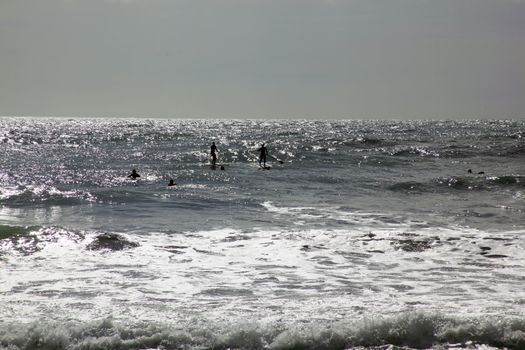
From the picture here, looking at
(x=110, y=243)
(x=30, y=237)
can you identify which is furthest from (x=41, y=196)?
(x=110, y=243)

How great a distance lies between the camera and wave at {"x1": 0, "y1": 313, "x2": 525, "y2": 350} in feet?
29.1

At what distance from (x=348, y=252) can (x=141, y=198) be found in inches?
632

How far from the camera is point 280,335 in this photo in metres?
9.02

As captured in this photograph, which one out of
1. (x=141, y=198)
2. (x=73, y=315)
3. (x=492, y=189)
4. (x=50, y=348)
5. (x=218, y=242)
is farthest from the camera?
(x=492, y=189)

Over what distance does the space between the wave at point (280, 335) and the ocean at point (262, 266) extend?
0.02 m

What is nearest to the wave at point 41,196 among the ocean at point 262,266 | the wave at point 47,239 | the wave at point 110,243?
the ocean at point 262,266

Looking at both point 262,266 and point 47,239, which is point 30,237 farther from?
point 262,266

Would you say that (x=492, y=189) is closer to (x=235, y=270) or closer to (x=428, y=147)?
(x=235, y=270)

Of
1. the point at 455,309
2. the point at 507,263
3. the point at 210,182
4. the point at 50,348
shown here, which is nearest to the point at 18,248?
the point at 50,348

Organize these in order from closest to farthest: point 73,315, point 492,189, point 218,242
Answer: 1. point 73,315
2. point 218,242
3. point 492,189

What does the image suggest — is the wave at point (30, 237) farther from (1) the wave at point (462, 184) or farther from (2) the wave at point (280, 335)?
(1) the wave at point (462, 184)

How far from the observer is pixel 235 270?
46.4 ft

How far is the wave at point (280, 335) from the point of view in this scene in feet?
29.1

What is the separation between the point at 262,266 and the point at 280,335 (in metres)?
5.60
